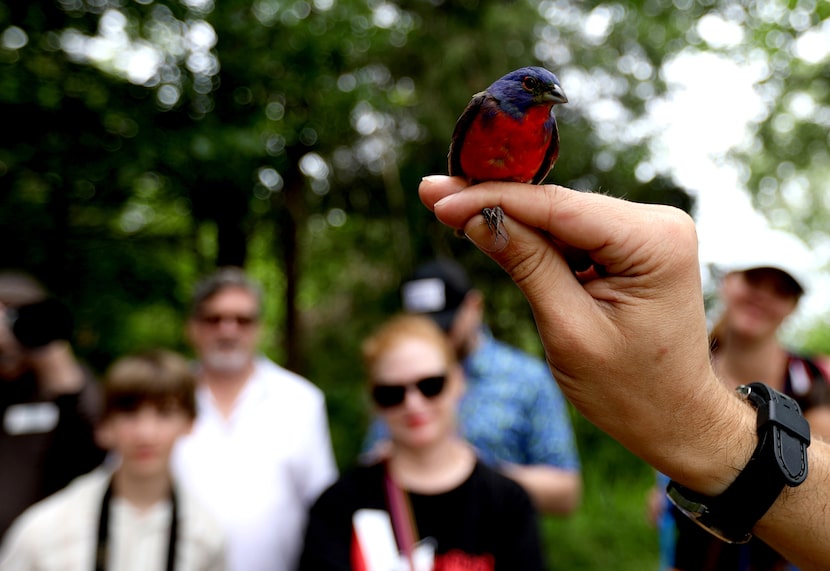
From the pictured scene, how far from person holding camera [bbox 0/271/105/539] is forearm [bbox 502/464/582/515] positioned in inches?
80.9

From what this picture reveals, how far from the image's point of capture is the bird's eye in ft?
5.35

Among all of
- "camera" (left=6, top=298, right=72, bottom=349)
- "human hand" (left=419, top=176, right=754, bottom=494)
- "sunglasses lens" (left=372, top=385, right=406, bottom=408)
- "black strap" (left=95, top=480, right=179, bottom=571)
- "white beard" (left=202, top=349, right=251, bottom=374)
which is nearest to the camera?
"human hand" (left=419, top=176, right=754, bottom=494)

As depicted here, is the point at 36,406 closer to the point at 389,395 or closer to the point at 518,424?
the point at 389,395

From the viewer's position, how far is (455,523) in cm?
241

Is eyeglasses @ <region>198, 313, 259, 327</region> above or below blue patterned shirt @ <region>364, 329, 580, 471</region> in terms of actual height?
above

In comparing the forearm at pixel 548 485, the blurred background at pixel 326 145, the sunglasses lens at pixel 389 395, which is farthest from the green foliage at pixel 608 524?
the sunglasses lens at pixel 389 395

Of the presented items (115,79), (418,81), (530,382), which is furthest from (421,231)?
(530,382)

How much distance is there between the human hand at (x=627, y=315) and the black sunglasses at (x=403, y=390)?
1285mm

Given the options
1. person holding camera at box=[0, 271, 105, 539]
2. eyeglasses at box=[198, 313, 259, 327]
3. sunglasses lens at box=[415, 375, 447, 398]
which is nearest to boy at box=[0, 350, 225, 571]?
person holding camera at box=[0, 271, 105, 539]

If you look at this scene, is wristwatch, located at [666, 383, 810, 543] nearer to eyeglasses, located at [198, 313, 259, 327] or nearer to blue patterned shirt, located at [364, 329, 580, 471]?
blue patterned shirt, located at [364, 329, 580, 471]

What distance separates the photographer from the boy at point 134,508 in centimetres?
244

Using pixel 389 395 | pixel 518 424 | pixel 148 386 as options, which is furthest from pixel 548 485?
pixel 148 386

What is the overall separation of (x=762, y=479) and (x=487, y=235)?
28.0 inches

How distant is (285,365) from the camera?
796 cm
